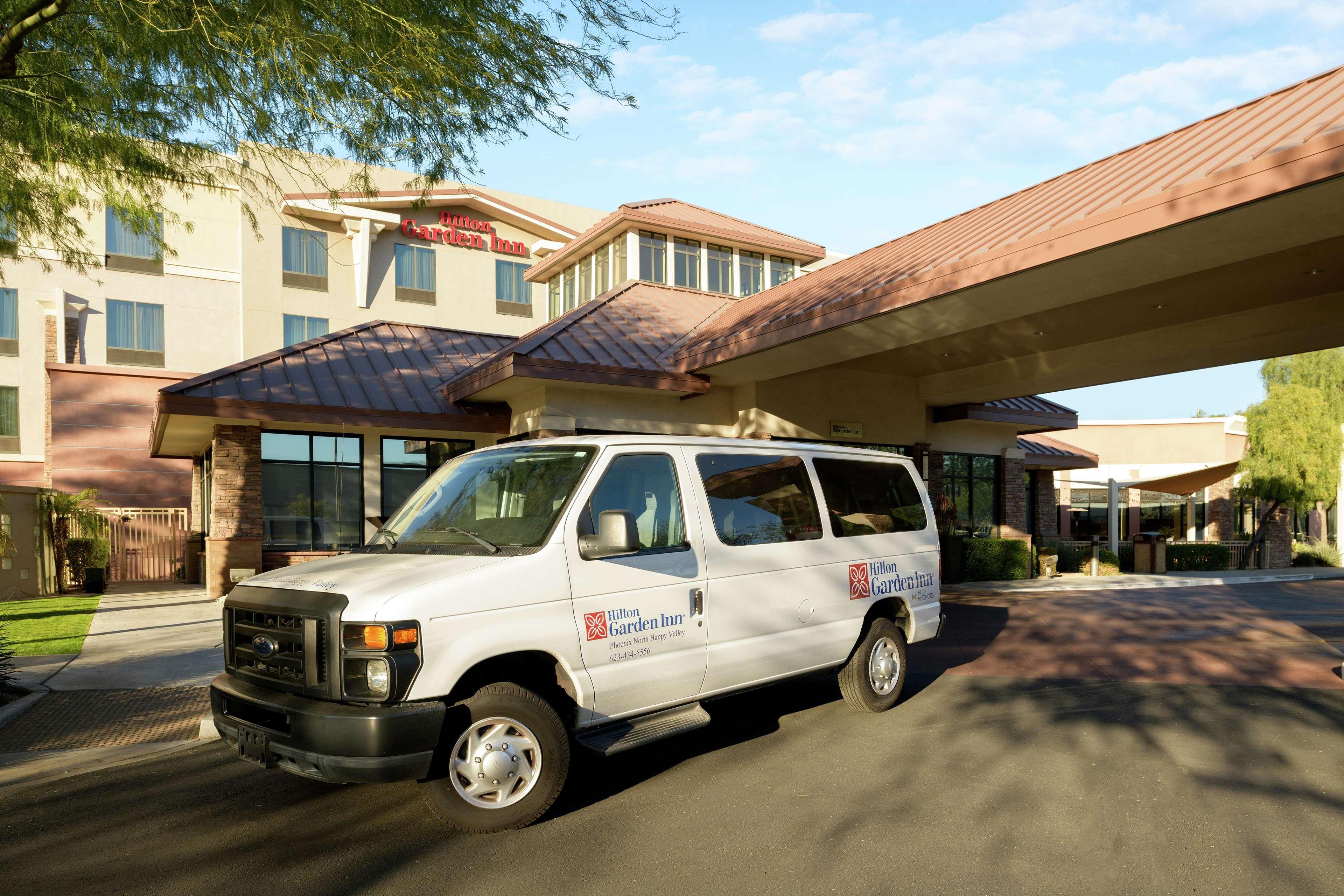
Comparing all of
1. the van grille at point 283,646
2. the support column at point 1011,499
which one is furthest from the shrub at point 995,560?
the van grille at point 283,646

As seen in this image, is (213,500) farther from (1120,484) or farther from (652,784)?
(1120,484)

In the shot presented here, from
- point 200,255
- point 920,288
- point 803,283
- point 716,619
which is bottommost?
point 716,619

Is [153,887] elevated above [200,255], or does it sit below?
below

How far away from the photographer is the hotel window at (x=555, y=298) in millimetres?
23516

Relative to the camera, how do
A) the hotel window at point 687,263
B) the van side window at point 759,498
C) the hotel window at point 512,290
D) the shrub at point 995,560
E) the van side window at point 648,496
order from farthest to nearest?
1. the hotel window at point 512,290
2. the shrub at point 995,560
3. the hotel window at point 687,263
4. the van side window at point 759,498
5. the van side window at point 648,496

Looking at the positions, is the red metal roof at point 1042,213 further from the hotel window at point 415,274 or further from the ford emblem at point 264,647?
the hotel window at point 415,274

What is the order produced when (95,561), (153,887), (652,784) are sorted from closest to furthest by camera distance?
(153,887)
(652,784)
(95,561)

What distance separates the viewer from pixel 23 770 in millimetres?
6250

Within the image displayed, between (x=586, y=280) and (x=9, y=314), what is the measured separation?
21326 millimetres

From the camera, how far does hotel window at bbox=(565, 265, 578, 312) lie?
2230cm

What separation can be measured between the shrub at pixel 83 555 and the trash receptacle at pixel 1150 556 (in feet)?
88.3

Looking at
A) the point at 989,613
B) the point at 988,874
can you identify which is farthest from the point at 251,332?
the point at 988,874

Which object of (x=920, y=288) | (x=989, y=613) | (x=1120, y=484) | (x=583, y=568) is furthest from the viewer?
(x=1120, y=484)

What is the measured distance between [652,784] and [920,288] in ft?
21.6
